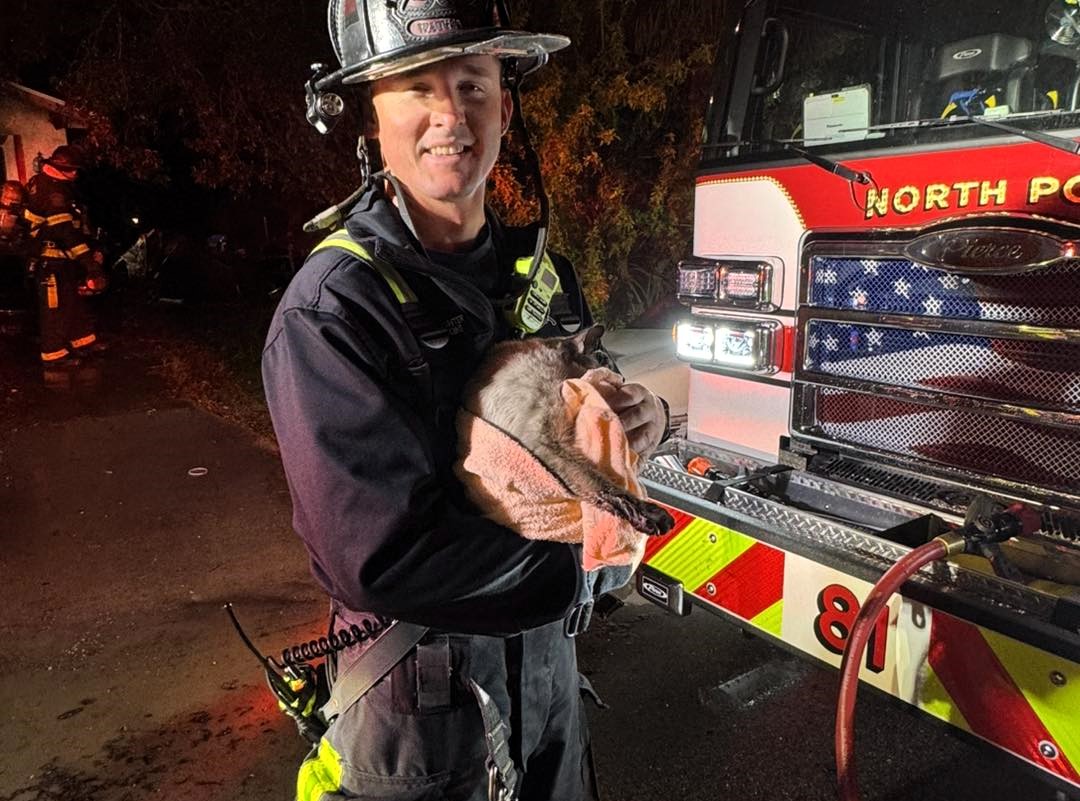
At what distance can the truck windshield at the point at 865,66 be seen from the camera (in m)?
2.83

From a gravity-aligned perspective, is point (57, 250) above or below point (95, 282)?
above

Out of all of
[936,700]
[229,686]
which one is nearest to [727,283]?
[936,700]

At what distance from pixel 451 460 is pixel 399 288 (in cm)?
31

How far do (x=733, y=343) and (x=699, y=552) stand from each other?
2.79 feet

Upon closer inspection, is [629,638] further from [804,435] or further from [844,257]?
[844,257]

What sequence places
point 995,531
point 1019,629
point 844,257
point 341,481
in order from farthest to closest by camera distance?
point 844,257
point 995,531
point 1019,629
point 341,481

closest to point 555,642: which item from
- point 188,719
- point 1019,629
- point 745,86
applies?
point 1019,629

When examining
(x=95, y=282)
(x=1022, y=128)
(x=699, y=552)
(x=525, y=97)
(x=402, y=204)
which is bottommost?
(x=699, y=552)

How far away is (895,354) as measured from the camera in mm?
2711

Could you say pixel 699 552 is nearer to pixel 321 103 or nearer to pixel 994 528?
pixel 994 528

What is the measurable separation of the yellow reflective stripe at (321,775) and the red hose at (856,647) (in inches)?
50.0

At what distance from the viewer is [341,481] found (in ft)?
4.16

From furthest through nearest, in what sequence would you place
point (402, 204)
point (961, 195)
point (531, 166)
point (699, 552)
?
point (699, 552) < point (961, 195) < point (531, 166) < point (402, 204)

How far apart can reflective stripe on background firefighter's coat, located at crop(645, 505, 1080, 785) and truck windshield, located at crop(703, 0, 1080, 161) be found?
55.5 inches
